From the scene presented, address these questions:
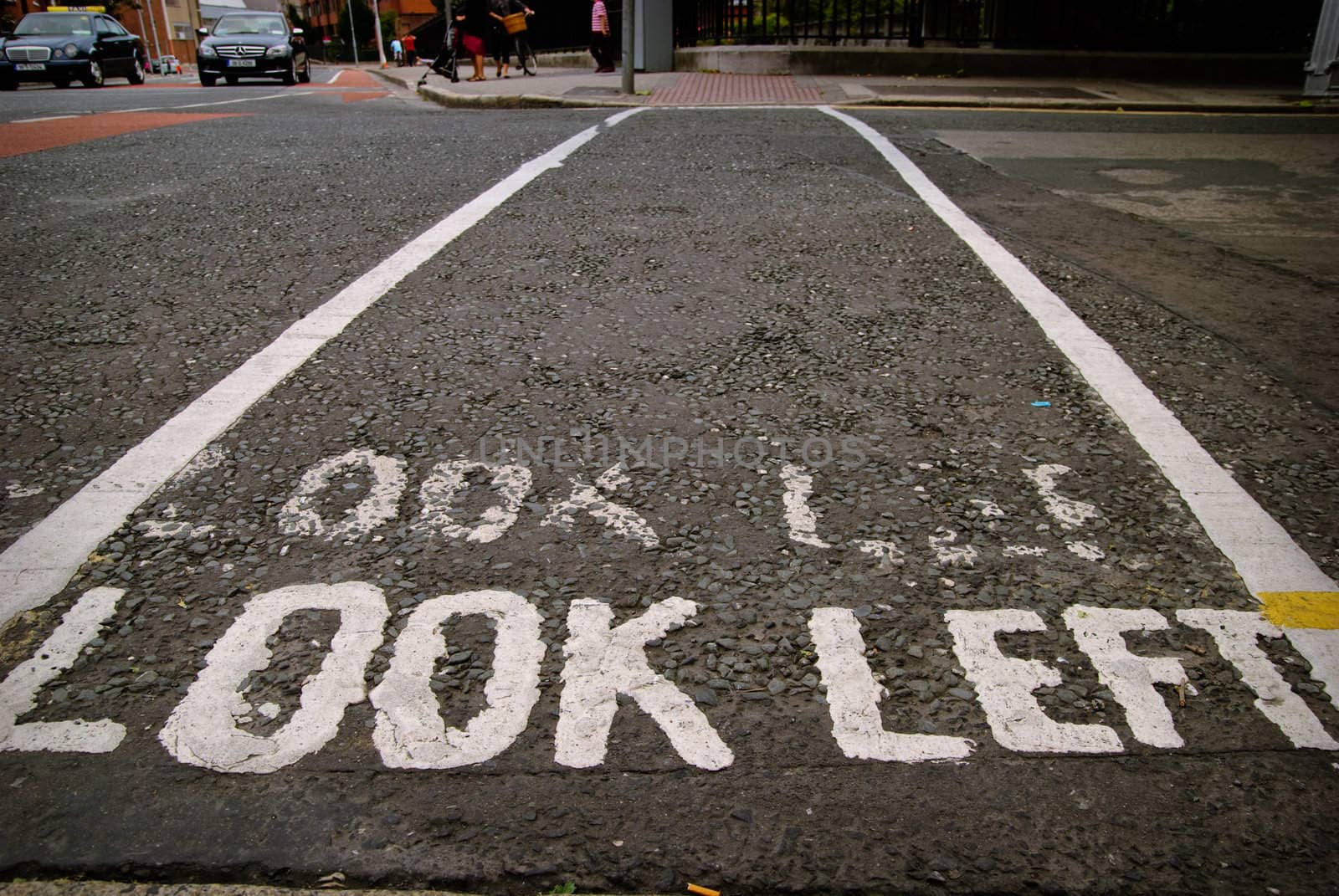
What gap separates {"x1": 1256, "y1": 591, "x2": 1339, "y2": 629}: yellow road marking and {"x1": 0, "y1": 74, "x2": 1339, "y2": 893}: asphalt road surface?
10 millimetres

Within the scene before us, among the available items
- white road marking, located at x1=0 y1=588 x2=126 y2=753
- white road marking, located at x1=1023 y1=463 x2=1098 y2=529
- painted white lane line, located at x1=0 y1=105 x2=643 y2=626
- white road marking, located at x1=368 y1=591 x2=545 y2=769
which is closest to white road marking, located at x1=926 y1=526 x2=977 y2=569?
white road marking, located at x1=1023 y1=463 x2=1098 y2=529

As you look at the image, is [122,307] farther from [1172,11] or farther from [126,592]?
[1172,11]

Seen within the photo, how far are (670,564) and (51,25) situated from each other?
29.0 metres

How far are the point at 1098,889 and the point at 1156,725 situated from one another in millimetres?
456

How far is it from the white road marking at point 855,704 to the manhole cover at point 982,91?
1405 centimetres

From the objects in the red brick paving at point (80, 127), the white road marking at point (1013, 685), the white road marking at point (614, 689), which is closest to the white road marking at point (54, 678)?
the white road marking at point (614, 689)

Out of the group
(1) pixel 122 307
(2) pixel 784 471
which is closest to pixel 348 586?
(2) pixel 784 471

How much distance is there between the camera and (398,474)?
9.37ft

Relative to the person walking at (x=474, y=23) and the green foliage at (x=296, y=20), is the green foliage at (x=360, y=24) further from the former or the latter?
the person walking at (x=474, y=23)

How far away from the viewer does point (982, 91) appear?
50.6 ft

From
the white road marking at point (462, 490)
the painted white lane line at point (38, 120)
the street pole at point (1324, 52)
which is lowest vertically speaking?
the white road marking at point (462, 490)

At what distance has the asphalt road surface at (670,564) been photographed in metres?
1.71

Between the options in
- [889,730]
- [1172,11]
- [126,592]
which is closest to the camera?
[889,730]

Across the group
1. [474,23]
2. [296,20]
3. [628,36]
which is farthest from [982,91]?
[296,20]
